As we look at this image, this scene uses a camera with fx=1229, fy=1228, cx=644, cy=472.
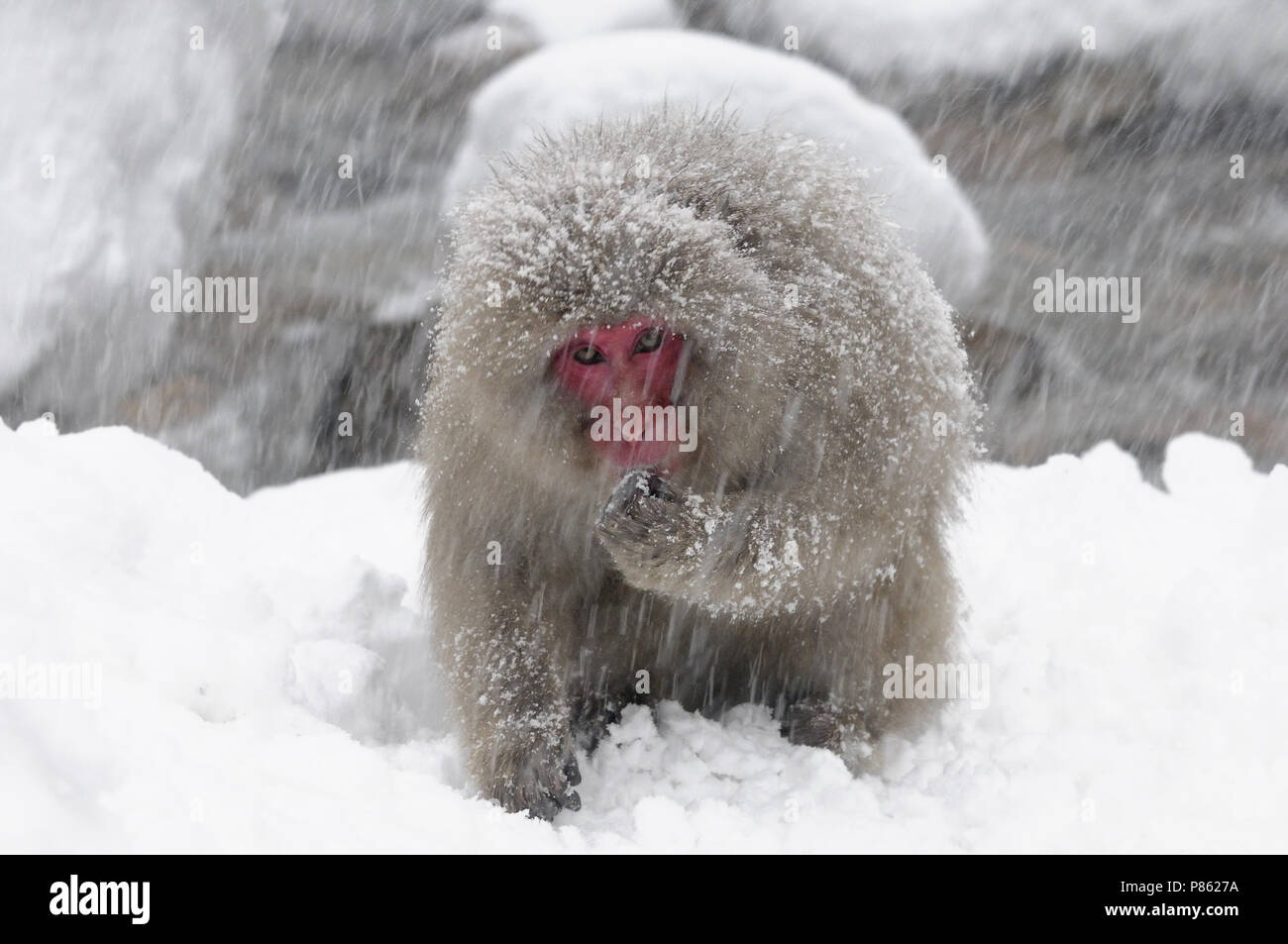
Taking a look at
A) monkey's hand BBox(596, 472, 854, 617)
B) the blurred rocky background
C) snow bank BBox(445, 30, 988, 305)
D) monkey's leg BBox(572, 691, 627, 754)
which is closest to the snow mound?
the blurred rocky background

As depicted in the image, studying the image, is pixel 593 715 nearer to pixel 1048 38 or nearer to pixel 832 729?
pixel 832 729

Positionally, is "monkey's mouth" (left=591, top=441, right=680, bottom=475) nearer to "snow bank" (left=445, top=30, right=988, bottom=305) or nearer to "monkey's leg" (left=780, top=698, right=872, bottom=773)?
"monkey's leg" (left=780, top=698, right=872, bottom=773)

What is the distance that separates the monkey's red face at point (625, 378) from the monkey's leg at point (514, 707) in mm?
603

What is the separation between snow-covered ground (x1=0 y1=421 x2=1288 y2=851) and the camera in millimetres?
1918

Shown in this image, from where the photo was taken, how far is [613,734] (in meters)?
3.10

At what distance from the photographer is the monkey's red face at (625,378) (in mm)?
2527

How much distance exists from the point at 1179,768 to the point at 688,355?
1394mm

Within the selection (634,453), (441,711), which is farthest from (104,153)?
(634,453)

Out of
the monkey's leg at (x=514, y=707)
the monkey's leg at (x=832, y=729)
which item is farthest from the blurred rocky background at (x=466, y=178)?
the monkey's leg at (x=832, y=729)

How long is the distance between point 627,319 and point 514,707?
39.7 inches

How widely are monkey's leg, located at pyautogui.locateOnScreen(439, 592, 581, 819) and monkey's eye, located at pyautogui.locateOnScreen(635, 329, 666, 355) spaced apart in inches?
33.5

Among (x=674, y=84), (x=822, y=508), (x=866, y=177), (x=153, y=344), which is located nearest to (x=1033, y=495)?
(x=866, y=177)

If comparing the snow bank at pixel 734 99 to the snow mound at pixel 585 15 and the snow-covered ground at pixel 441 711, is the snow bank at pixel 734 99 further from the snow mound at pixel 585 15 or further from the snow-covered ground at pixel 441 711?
the snow-covered ground at pixel 441 711

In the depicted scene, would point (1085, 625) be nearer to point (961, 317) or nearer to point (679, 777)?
point (679, 777)
